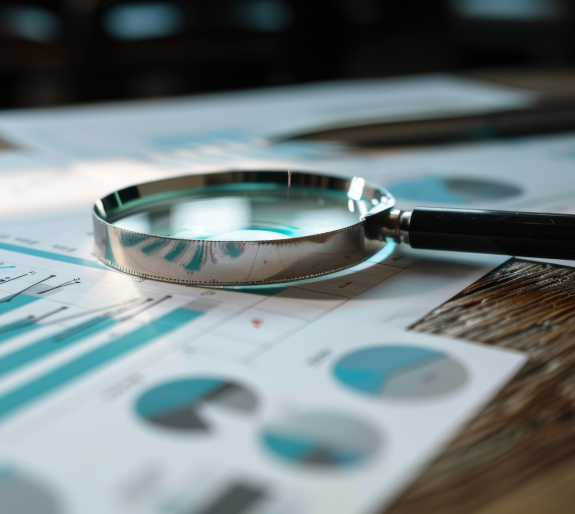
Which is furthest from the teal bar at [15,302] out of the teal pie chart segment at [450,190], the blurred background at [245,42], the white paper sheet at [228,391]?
the blurred background at [245,42]

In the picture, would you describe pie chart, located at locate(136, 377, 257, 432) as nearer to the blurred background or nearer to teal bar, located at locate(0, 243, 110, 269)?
teal bar, located at locate(0, 243, 110, 269)

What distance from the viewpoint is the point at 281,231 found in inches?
22.0

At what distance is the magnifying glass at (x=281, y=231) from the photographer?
1.63 ft

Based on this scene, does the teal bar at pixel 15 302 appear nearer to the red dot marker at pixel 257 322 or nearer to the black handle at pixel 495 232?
the red dot marker at pixel 257 322

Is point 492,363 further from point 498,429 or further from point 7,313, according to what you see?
point 7,313

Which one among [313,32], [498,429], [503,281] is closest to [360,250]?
[503,281]

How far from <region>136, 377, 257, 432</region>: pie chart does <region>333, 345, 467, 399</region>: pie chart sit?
6 cm

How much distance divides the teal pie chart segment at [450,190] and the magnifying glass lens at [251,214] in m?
0.21

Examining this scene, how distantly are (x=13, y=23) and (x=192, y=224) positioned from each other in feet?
6.10

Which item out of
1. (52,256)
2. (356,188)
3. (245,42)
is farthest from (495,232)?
(245,42)

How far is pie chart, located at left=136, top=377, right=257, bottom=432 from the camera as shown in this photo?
33cm

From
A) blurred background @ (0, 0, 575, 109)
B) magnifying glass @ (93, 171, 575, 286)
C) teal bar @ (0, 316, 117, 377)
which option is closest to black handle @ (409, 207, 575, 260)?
magnifying glass @ (93, 171, 575, 286)

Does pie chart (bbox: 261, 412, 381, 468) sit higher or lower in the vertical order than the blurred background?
lower

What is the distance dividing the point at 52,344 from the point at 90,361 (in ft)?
0.13
